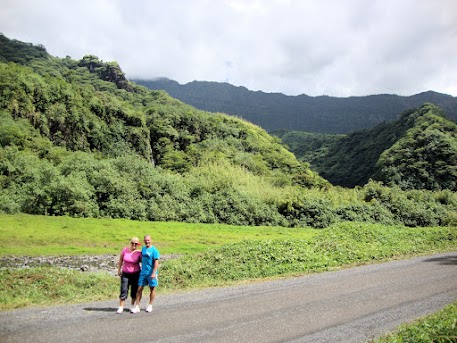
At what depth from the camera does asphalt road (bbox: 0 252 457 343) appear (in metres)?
10.5

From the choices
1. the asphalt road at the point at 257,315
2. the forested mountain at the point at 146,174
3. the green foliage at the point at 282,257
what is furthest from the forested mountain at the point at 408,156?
the asphalt road at the point at 257,315

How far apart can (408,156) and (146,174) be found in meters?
99.4

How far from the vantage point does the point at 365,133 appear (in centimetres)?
18175

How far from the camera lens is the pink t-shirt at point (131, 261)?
1261 cm

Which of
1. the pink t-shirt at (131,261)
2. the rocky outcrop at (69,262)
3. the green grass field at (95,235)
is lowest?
the rocky outcrop at (69,262)

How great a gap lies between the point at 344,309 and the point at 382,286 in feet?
16.3

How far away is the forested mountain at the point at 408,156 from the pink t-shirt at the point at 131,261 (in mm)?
110462

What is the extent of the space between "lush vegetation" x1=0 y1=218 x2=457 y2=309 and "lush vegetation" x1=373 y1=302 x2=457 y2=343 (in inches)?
386

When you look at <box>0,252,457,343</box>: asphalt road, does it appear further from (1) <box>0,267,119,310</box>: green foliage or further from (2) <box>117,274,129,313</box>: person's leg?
(1) <box>0,267,119,310</box>: green foliage

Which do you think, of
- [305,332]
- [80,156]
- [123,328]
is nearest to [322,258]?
[305,332]

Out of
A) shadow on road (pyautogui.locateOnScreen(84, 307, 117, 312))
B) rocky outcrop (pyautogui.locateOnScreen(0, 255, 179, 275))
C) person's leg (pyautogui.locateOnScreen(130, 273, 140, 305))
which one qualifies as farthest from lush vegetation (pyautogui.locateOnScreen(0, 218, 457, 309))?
person's leg (pyautogui.locateOnScreen(130, 273, 140, 305))

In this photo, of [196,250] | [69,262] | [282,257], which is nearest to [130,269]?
[282,257]

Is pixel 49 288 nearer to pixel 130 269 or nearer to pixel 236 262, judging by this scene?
pixel 130 269

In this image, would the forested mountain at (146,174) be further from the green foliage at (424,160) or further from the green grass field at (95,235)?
the green foliage at (424,160)
